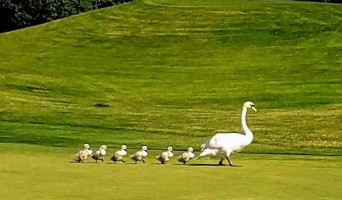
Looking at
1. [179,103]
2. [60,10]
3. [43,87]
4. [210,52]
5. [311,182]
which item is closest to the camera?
[311,182]

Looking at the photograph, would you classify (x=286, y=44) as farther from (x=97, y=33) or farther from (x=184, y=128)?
(x=184, y=128)

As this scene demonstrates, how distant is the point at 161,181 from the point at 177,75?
23065 millimetres

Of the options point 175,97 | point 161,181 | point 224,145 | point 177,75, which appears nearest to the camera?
point 161,181

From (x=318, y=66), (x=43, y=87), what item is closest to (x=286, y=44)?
(x=318, y=66)

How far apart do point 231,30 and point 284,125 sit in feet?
48.2

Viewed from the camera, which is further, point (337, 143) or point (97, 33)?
point (97, 33)

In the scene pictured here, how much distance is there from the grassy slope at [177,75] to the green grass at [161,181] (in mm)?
6532

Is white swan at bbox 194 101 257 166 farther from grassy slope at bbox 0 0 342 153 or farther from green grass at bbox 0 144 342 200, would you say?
grassy slope at bbox 0 0 342 153

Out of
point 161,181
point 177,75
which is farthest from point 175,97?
point 161,181

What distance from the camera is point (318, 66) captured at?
105 ft

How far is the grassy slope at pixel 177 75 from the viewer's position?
21.3 metres

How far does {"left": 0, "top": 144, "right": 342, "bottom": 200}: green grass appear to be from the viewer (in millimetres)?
7727

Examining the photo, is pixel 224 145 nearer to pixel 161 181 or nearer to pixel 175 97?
pixel 161 181

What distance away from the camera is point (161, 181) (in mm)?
8953
